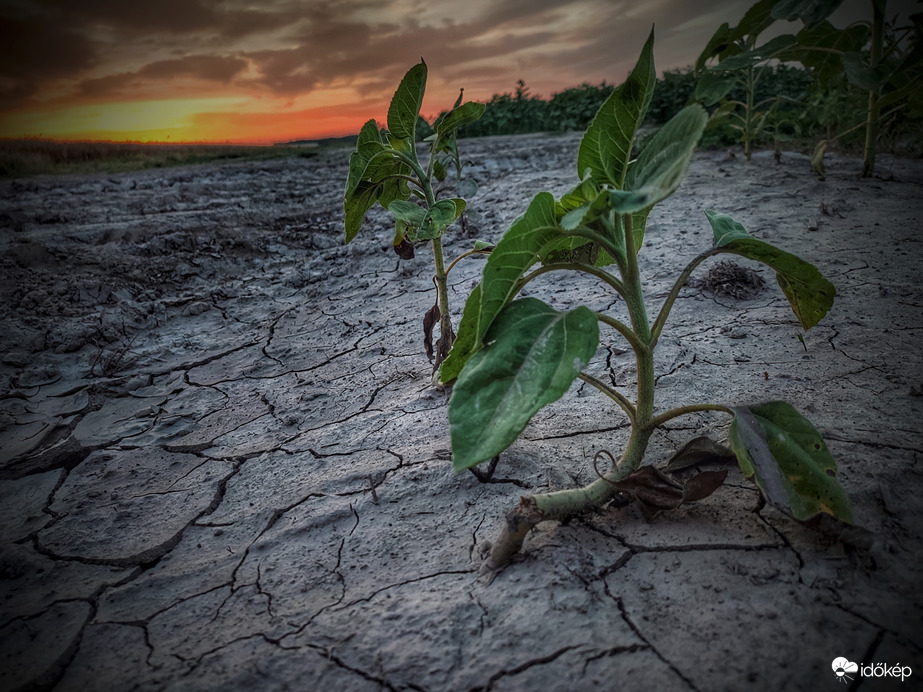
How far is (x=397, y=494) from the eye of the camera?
166 cm

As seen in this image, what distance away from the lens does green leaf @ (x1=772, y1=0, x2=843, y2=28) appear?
2.65 m

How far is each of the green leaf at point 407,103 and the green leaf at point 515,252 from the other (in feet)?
3.50

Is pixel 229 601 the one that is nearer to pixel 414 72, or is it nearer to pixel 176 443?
pixel 176 443

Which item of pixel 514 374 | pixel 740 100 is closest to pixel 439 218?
pixel 514 374

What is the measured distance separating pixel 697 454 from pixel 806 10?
2767 millimetres

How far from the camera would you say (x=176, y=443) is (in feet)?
7.30

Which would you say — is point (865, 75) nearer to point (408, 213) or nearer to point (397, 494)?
Result: point (408, 213)

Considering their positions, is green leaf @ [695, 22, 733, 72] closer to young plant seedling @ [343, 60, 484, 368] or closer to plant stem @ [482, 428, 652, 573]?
young plant seedling @ [343, 60, 484, 368]

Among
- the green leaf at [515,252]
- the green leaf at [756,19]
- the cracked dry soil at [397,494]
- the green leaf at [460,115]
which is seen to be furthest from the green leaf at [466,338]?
the green leaf at [756,19]

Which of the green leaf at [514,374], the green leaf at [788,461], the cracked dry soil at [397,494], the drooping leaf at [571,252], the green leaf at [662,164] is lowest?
the cracked dry soil at [397,494]

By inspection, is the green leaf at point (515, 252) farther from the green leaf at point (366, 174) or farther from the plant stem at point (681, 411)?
the green leaf at point (366, 174)

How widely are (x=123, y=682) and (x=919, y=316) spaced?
309 centimetres

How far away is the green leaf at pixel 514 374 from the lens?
3.39 ft

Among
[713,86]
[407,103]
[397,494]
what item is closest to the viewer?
[397,494]
